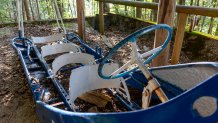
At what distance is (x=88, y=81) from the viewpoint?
8.62ft

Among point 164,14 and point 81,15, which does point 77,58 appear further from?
point 81,15

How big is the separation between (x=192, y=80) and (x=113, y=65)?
37.8 inches

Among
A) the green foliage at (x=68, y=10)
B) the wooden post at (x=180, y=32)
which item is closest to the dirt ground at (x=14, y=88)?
the wooden post at (x=180, y=32)

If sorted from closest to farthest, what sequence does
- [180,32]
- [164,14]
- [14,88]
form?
1. [164,14]
2. [180,32]
3. [14,88]

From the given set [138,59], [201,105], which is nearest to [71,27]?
[138,59]

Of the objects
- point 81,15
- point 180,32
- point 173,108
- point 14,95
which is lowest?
point 14,95

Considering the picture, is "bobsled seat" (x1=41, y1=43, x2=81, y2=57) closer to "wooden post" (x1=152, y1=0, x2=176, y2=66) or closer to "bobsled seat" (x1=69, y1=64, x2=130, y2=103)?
"bobsled seat" (x1=69, y1=64, x2=130, y2=103)

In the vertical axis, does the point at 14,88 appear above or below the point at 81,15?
below

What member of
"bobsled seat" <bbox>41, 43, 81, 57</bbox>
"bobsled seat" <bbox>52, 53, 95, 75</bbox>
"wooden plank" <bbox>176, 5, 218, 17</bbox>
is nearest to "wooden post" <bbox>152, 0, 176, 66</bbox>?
"wooden plank" <bbox>176, 5, 218, 17</bbox>

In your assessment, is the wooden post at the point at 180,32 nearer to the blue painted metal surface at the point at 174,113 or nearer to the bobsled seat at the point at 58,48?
the bobsled seat at the point at 58,48

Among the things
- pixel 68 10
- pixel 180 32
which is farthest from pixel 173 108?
pixel 68 10

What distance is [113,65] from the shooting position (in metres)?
2.66

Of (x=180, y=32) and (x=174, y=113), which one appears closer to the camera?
(x=174, y=113)

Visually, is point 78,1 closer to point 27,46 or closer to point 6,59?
point 27,46
